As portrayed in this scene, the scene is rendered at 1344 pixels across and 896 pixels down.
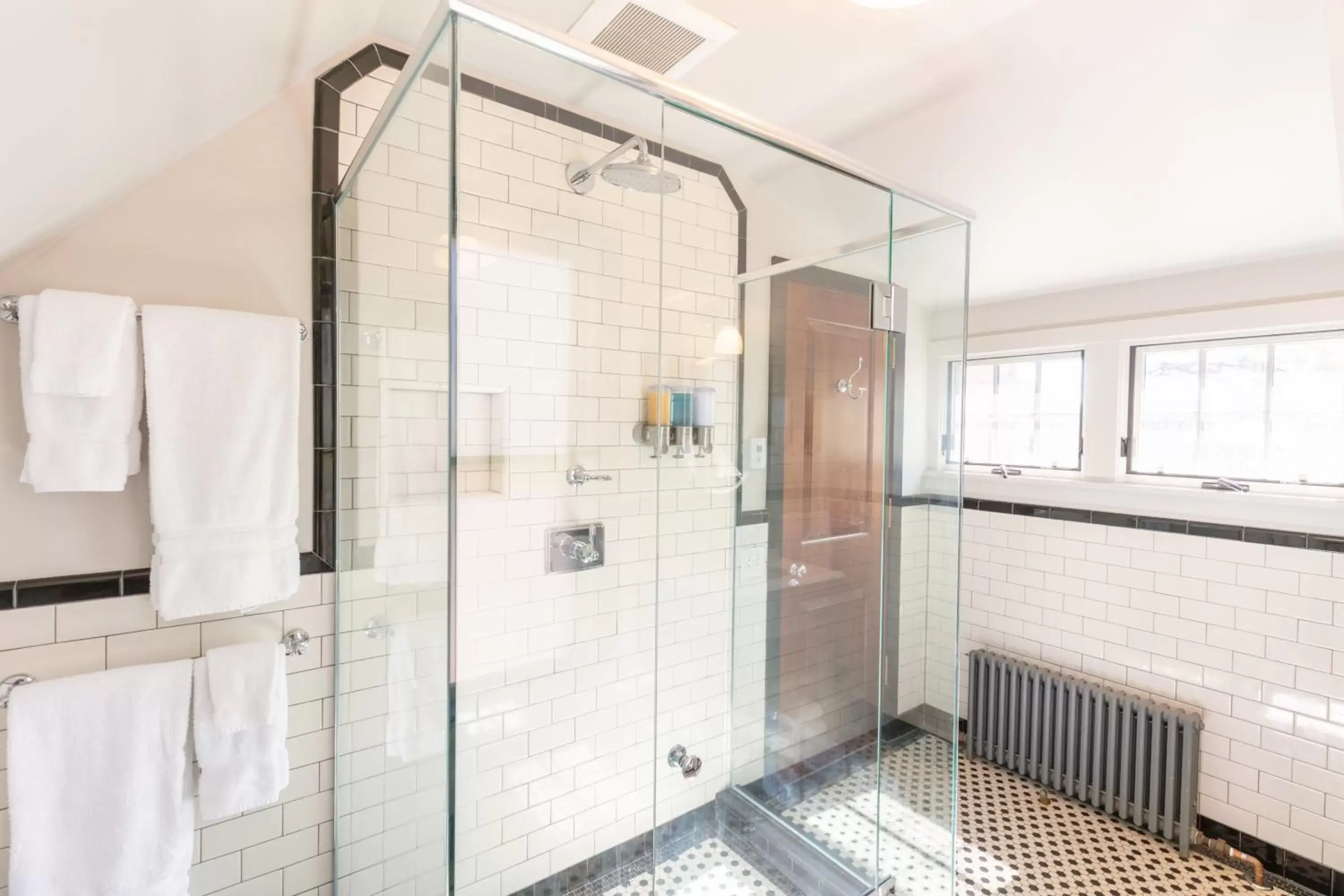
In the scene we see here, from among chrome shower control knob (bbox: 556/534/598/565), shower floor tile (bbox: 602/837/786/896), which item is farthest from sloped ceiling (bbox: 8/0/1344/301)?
shower floor tile (bbox: 602/837/786/896)

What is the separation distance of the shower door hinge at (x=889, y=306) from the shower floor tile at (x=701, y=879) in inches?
79.1

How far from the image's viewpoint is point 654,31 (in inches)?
Answer: 59.5

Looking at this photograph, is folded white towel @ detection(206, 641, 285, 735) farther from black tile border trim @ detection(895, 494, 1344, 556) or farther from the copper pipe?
the copper pipe

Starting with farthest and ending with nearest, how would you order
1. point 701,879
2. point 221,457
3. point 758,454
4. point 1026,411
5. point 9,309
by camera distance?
point 1026,411 < point 758,454 < point 701,879 < point 221,457 < point 9,309

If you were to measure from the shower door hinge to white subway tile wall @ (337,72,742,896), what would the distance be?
1.66 feet

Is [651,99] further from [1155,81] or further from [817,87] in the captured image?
[1155,81]

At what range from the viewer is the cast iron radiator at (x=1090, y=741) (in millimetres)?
2340

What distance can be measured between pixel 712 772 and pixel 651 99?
229 centimetres

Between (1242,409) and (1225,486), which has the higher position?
(1242,409)

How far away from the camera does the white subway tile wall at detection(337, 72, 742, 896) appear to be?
3.71 ft

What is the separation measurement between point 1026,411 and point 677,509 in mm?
2072

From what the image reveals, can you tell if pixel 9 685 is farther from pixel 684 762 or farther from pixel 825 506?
pixel 825 506

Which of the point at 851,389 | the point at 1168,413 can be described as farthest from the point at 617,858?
the point at 1168,413

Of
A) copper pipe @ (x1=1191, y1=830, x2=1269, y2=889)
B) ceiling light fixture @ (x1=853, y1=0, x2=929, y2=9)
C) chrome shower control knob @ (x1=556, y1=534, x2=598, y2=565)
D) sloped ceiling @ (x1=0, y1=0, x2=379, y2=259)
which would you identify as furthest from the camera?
copper pipe @ (x1=1191, y1=830, x2=1269, y2=889)
